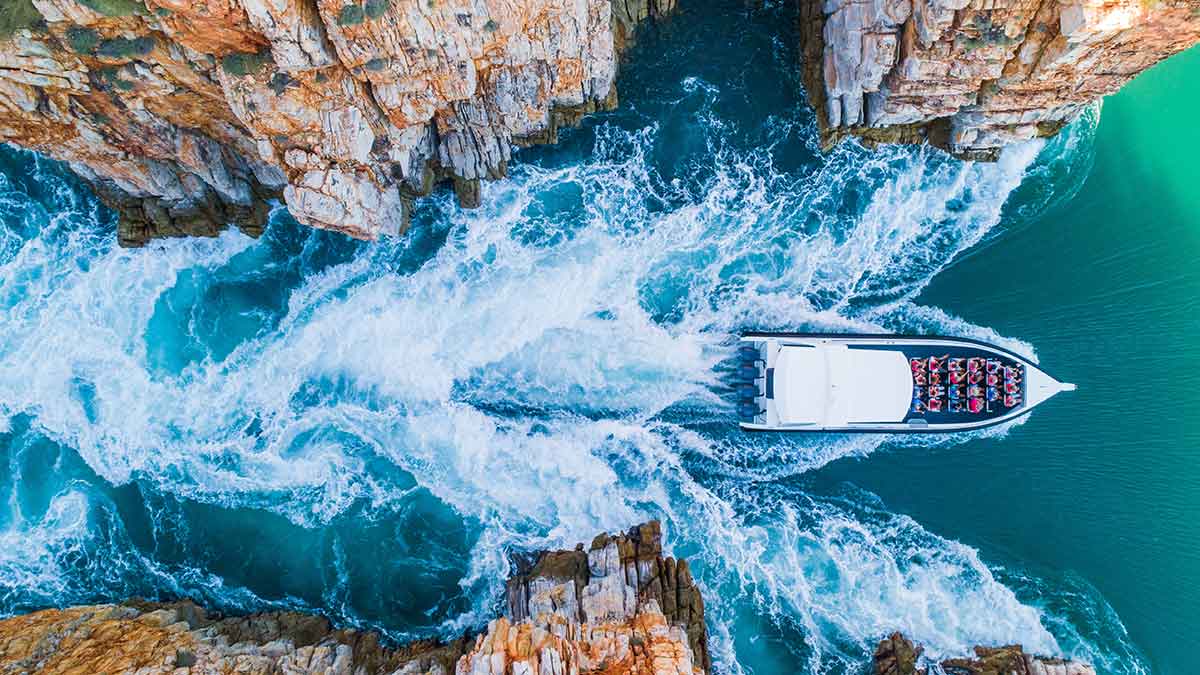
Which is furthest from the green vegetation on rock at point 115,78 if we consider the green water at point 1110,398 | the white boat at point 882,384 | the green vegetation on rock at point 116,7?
the green water at point 1110,398

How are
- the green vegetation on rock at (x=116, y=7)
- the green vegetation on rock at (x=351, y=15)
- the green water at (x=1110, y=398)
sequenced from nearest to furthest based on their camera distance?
the green vegetation on rock at (x=116, y=7)
the green vegetation on rock at (x=351, y=15)
the green water at (x=1110, y=398)

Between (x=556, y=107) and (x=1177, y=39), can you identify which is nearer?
(x=1177, y=39)

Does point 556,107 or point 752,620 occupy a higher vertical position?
point 556,107

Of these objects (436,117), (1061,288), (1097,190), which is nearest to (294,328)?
(436,117)

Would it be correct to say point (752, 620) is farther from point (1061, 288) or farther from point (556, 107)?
point (556, 107)

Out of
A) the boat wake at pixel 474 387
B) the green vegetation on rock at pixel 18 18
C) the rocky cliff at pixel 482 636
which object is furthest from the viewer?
the boat wake at pixel 474 387

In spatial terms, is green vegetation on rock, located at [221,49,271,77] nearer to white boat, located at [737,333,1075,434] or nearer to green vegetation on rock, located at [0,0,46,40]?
green vegetation on rock, located at [0,0,46,40]

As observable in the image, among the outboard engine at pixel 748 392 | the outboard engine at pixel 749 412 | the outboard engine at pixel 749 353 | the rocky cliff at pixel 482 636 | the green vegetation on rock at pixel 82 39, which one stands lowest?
the rocky cliff at pixel 482 636

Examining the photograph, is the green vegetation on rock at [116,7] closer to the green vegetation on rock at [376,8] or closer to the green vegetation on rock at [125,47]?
A: the green vegetation on rock at [125,47]
